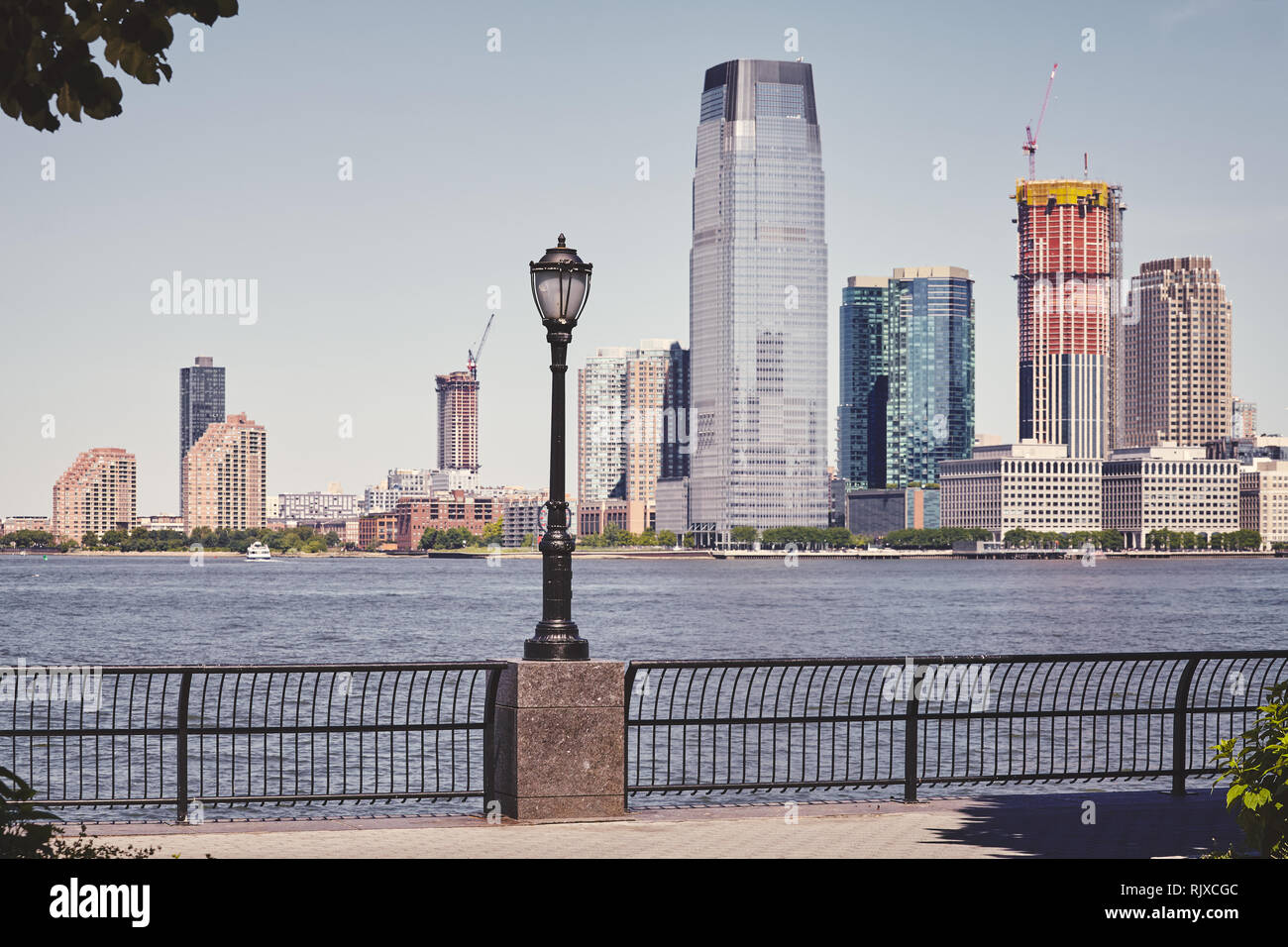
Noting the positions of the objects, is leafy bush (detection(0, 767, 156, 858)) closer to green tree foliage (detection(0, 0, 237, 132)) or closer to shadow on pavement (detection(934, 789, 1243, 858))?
green tree foliage (detection(0, 0, 237, 132))

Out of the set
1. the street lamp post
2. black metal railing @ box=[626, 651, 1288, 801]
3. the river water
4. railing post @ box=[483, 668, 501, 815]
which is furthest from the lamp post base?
the river water

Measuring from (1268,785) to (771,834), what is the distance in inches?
201

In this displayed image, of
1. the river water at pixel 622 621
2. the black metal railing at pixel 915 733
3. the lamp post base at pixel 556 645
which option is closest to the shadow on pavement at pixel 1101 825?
the black metal railing at pixel 915 733

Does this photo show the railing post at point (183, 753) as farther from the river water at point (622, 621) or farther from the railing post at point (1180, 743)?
the river water at point (622, 621)

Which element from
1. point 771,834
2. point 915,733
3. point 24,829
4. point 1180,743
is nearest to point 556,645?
point 771,834

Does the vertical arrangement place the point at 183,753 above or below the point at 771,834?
above

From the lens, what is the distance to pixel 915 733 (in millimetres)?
16531

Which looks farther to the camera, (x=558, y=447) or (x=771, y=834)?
(x=558, y=447)

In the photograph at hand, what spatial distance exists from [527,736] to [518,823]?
0.77 m

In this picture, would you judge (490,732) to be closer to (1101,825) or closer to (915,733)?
(915,733)

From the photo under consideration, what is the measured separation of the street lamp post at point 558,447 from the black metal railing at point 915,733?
81 centimetres

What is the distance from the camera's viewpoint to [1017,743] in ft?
135
